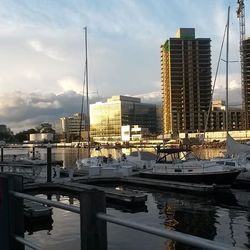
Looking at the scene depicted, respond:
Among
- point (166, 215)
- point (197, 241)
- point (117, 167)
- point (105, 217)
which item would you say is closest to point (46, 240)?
point (166, 215)

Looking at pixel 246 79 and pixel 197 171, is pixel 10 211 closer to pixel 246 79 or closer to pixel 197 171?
pixel 197 171

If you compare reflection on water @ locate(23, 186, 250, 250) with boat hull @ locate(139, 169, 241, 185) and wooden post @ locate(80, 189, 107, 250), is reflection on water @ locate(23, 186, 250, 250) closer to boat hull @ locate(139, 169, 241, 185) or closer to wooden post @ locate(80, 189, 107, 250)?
boat hull @ locate(139, 169, 241, 185)

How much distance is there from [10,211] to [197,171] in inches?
1308

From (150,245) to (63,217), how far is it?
23.1 feet

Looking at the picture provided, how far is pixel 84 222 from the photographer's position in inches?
171

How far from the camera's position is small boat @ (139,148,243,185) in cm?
3659

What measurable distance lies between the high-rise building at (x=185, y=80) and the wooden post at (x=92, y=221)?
13110cm

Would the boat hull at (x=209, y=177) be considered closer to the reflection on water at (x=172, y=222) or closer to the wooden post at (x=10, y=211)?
the reflection on water at (x=172, y=222)

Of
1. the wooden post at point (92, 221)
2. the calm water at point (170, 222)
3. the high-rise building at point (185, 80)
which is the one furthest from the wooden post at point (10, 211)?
the high-rise building at point (185, 80)

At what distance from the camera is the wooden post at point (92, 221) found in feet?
14.1

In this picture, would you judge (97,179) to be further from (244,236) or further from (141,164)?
(244,236)

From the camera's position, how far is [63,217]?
23.3 meters

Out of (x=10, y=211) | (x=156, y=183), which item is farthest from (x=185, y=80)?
(x=10, y=211)

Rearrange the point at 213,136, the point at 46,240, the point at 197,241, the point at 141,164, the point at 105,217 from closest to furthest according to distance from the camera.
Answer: the point at 197,241, the point at 105,217, the point at 46,240, the point at 141,164, the point at 213,136
